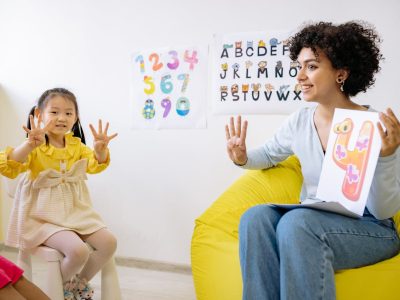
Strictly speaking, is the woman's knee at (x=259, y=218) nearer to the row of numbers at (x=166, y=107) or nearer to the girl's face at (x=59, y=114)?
the girl's face at (x=59, y=114)

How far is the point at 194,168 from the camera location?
7.77ft

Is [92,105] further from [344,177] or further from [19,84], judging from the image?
[344,177]

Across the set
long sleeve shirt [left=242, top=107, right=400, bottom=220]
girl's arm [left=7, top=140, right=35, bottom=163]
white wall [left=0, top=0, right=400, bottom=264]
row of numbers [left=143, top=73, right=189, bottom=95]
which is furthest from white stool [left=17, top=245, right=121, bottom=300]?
row of numbers [left=143, top=73, right=189, bottom=95]

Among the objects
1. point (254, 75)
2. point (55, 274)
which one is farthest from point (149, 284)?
point (254, 75)

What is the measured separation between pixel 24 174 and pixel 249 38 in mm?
1239

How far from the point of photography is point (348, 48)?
1.51 metres

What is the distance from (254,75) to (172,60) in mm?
463

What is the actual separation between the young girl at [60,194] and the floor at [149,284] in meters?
0.28

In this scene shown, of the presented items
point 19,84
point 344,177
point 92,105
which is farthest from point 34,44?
point 344,177

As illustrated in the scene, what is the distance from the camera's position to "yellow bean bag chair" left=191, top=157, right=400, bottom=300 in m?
1.28

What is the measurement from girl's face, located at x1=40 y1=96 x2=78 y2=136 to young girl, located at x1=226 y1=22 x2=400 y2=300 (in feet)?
2.40

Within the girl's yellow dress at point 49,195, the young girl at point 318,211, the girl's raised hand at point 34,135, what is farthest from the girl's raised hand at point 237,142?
the girl's raised hand at point 34,135

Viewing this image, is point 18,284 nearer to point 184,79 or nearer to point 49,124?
point 49,124

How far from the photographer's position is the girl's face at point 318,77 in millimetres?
1513
